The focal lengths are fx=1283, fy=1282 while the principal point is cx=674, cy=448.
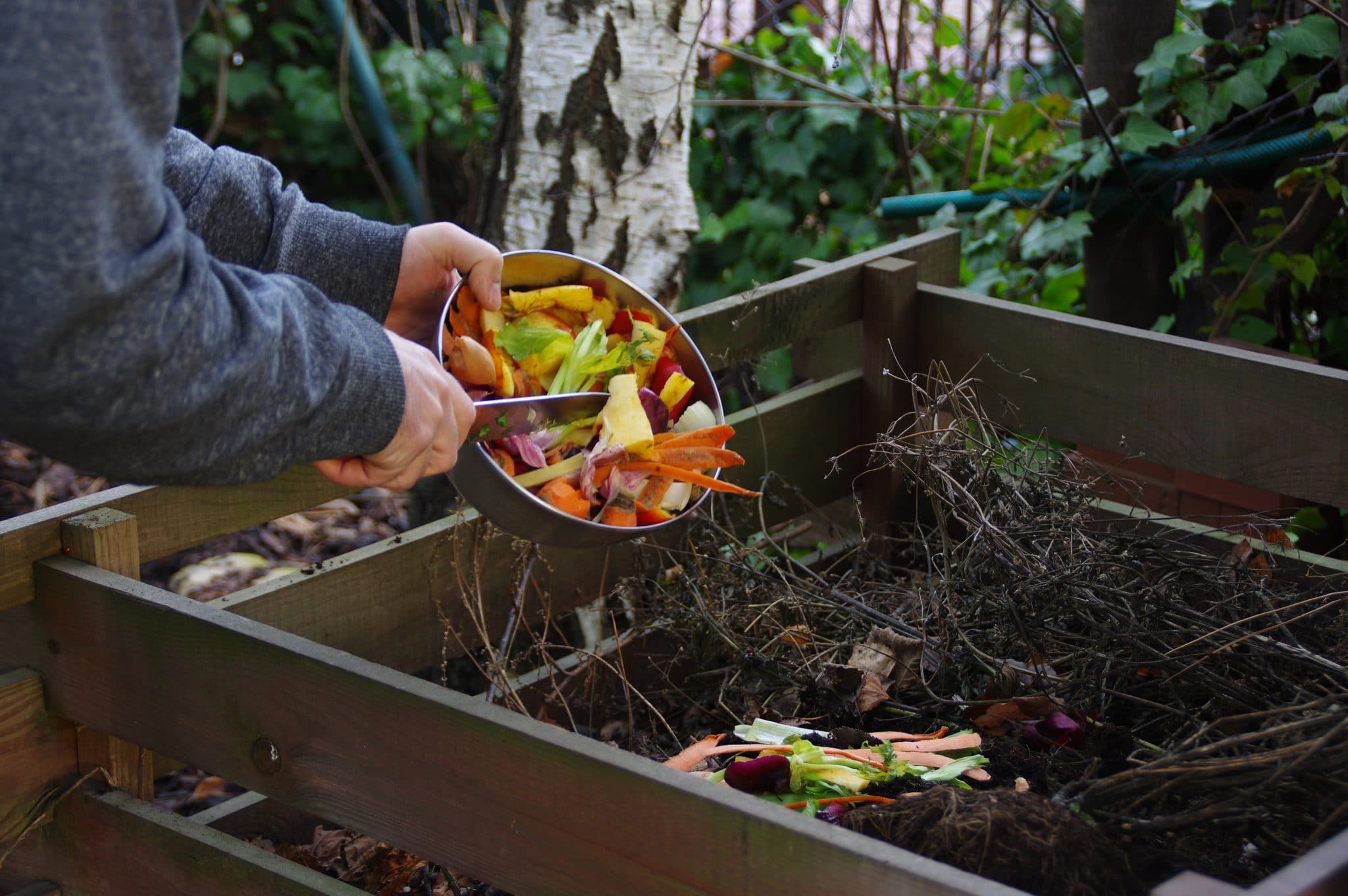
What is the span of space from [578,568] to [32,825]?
0.93 metres

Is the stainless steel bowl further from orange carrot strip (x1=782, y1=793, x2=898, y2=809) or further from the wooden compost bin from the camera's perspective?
orange carrot strip (x1=782, y1=793, x2=898, y2=809)

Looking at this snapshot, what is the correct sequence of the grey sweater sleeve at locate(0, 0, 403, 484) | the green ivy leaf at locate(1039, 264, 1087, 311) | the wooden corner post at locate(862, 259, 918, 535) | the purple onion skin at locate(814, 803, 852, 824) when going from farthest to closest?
1. the green ivy leaf at locate(1039, 264, 1087, 311)
2. the wooden corner post at locate(862, 259, 918, 535)
3. the purple onion skin at locate(814, 803, 852, 824)
4. the grey sweater sleeve at locate(0, 0, 403, 484)

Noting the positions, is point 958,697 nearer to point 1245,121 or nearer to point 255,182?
point 255,182

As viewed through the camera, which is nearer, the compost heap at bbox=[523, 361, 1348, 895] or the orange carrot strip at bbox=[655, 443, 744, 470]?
the compost heap at bbox=[523, 361, 1348, 895]

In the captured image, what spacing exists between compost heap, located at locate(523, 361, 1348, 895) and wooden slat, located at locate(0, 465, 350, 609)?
53 cm

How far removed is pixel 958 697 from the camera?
186 centimetres

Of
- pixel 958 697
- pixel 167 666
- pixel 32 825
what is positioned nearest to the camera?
pixel 167 666

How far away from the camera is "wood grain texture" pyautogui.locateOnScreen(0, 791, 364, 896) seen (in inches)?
61.4

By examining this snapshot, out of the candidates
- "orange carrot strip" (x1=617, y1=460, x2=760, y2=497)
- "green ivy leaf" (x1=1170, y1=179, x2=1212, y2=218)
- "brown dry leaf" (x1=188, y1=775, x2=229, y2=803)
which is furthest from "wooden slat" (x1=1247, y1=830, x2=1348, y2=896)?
"brown dry leaf" (x1=188, y1=775, x2=229, y2=803)

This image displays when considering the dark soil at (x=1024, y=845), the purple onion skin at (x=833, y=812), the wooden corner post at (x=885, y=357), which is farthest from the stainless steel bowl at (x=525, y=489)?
the wooden corner post at (x=885, y=357)

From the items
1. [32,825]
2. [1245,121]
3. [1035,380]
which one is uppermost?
[1245,121]

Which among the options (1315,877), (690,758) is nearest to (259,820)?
(690,758)

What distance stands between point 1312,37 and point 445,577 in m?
2.16

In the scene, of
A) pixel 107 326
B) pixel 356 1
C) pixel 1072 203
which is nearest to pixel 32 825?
pixel 107 326
